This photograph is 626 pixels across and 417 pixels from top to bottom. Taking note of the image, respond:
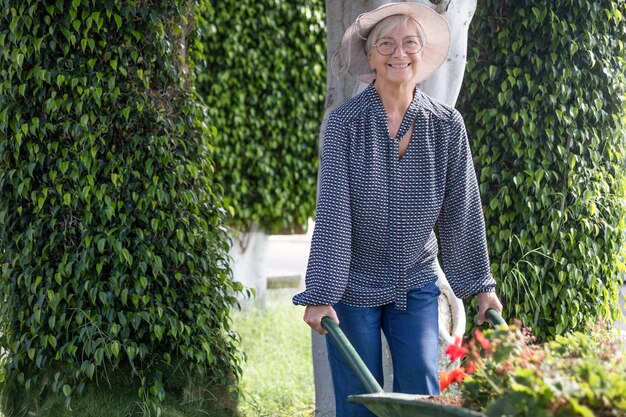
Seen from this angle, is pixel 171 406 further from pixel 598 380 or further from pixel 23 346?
pixel 598 380

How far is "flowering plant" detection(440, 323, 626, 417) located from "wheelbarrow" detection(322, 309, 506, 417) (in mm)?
98

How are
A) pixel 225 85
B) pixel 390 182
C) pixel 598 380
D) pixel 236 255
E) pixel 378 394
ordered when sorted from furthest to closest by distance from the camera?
pixel 236 255 → pixel 225 85 → pixel 390 182 → pixel 378 394 → pixel 598 380

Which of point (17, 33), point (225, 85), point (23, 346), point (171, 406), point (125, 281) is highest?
point (225, 85)

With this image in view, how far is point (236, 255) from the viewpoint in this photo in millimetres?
9070

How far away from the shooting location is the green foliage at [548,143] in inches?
201

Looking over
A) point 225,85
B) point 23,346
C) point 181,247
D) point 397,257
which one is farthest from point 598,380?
point 225,85

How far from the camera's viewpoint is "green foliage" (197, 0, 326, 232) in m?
8.48

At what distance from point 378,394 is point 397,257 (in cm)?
78

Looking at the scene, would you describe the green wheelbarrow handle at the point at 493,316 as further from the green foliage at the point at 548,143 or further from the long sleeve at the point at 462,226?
the green foliage at the point at 548,143

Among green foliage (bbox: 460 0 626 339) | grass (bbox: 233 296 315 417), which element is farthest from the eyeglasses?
grass (bbox: 233 296 315 417)

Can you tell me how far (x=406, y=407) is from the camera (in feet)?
7.38

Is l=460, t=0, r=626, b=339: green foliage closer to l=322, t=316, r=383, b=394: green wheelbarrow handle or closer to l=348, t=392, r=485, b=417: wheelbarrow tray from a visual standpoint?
l=322, t=316, r=383, b=394: green wheelbarrow handle

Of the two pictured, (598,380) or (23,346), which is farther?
(23,346)

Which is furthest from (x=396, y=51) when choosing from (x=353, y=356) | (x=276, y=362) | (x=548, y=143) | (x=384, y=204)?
(x=276, y=362)
